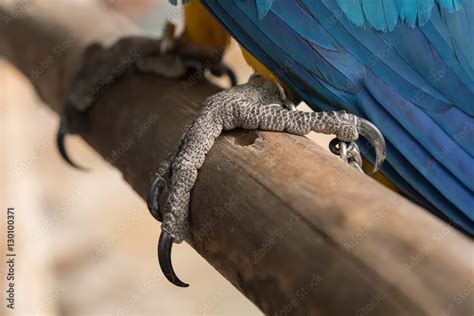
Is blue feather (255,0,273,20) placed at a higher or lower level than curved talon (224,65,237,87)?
higher

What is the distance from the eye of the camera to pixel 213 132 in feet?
2.97

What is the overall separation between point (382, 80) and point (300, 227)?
18.4 inches

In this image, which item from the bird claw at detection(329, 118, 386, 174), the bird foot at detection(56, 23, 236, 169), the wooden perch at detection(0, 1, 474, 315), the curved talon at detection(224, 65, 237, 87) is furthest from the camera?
the curved talon at detection(224, 65, 237, 87)

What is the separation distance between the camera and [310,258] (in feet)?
1.93

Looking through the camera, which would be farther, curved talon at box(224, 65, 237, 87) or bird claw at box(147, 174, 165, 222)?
curved talon at box(224, 65, 237, 87)

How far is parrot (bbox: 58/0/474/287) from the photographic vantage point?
999 mm

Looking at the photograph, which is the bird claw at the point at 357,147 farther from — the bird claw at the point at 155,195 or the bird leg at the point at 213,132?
the bird claw at the point at 155,195

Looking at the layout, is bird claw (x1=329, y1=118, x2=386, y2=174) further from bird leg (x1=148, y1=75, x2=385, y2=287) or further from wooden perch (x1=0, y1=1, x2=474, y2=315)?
wooden perch (x1=0, y1=1, x2=474, y2=315)

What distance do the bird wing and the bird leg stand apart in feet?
0.14

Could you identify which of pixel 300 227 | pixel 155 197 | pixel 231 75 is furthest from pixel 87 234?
pixel 300 227

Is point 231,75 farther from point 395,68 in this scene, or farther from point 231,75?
point 395,68

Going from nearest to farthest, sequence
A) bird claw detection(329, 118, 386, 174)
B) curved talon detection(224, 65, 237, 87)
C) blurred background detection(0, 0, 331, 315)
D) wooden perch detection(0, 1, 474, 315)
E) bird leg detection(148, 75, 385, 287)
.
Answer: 1. wooden perch detection(0, 1, 474, 315)
2. bird leg detection(148, 75, 385, 287)
3. bird claw detection(329, 118, 386, 174)
4. curved talon detection(224, 65, 237, 87)
5. blurred background detection(0, 0, 331, 315)

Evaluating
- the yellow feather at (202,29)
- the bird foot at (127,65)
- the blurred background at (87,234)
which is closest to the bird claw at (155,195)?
the bird foot at (127,65)

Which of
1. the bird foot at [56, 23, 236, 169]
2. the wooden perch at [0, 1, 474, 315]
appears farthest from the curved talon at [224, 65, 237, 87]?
the wooden perch at [0, 1, 474, 315]
